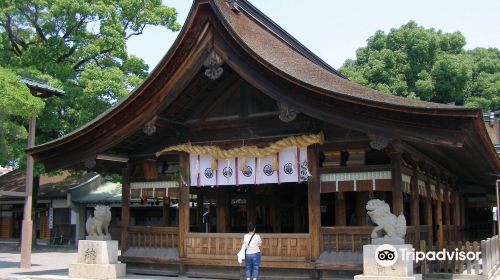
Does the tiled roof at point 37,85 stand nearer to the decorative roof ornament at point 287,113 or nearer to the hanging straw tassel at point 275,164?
the hanging straw tassel at point 275,164

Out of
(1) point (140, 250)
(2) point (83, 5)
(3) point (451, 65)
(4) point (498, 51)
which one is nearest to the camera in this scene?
(1) point (140, 250)

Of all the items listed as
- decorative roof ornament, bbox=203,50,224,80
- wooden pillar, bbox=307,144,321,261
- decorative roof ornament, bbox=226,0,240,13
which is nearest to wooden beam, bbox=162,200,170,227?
decorative roof ornament, bbox=203,50,224,80

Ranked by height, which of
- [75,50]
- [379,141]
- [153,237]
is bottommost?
[153,237]

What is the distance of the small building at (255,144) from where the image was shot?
11.9 meters

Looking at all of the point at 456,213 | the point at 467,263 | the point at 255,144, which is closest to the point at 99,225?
the point at 255,144

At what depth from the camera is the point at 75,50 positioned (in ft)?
96.1

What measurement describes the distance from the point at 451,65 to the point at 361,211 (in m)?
29.2

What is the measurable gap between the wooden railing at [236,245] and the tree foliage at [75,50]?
14.8 meters

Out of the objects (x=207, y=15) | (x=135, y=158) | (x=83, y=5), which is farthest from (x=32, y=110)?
(x=83, y=5)

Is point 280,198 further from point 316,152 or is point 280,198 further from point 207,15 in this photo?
point 207,15

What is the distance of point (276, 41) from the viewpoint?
1689 cm

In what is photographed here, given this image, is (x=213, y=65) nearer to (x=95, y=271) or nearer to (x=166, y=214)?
(x=166, y=214)

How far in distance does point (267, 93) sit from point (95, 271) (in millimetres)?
6472

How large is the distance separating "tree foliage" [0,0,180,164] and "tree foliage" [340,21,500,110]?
18590 millimetres
